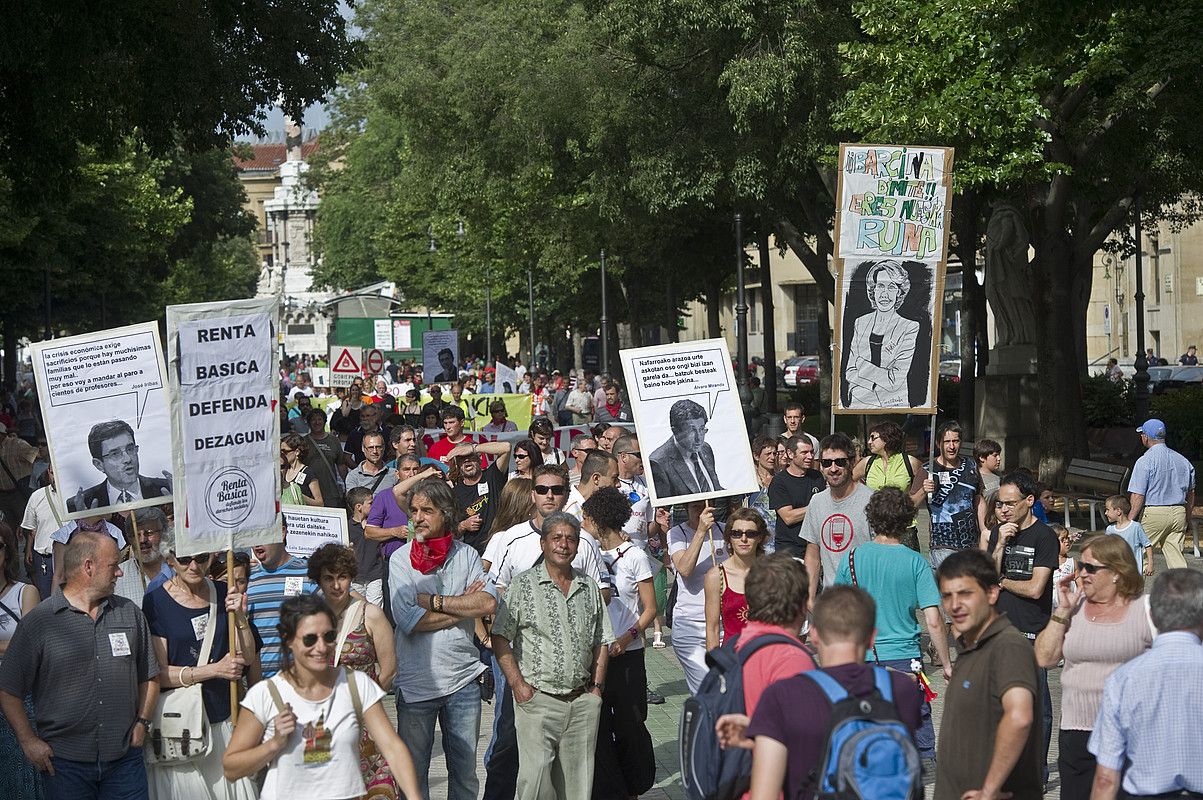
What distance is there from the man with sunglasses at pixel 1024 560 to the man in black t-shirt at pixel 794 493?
1.72 m

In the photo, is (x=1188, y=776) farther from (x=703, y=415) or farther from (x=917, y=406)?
(x=917, y=406)

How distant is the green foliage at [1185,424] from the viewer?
2666 cm

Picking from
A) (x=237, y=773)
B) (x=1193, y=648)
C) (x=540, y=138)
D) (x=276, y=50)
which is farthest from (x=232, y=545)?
(x=540, y=138)

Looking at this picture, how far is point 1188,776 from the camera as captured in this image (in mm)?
5152

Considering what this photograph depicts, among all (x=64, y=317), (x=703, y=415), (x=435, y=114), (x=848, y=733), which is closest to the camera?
(x=848, y=733)

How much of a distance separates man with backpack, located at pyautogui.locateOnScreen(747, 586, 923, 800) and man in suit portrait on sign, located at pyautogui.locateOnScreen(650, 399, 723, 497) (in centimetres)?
447

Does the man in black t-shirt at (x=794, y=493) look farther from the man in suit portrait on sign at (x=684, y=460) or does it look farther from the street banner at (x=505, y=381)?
the street banner at (x=505, y=381)

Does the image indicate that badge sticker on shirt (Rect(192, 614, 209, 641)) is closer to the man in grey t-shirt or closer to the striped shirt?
the striped shirt

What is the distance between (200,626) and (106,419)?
2017 millimetres

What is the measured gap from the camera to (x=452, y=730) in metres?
7.68

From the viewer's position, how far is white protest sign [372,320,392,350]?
56406 millimetres

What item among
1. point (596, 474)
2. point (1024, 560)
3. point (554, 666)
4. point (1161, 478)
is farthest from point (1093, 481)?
point (554, 666)

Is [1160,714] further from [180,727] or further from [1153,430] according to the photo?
[1153,430]

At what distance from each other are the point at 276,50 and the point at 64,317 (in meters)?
33.1
